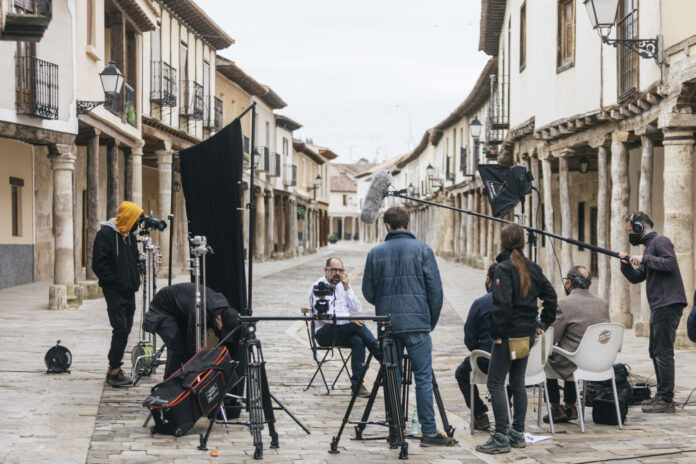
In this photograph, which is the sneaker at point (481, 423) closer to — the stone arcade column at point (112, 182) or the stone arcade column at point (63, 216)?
the stone arcade column at point (63, 216)

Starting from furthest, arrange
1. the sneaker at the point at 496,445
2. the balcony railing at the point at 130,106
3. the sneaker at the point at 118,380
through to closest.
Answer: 1. the balcony railing at the point at 130,106
2. the sneaker at the point at 118,380
3. the sneaker at the point at 496,445

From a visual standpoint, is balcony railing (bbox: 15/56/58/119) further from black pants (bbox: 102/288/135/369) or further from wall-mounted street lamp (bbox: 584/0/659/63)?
wall-mounted street lamp (bbox: 584/0/659/63)

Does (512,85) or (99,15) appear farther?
(512,85)

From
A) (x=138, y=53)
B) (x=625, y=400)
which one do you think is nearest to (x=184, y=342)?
(x=625, y=400)

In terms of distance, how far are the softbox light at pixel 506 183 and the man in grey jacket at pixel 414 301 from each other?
3754 mm

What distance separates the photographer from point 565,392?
722 centimetres

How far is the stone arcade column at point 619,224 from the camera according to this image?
511 inches

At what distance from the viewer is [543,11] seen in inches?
664

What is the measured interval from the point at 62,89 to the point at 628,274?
10782 millimetres

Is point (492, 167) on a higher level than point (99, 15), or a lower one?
lower

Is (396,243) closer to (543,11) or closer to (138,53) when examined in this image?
(543,11)

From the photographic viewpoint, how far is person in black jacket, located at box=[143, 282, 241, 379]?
680cm

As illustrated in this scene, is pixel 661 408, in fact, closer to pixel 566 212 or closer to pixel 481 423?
pixel 481 423

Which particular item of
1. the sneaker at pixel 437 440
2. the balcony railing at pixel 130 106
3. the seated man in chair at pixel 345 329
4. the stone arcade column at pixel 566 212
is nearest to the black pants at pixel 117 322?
the seated man in chair at pixel 345 329
